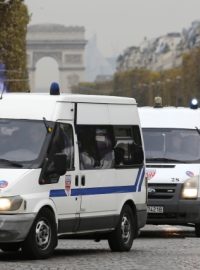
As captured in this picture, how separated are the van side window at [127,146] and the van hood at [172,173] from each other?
292 centimetres

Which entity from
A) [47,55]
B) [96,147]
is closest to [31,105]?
[96,147]

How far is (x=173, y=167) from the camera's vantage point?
65.1ft

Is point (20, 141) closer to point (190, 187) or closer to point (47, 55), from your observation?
point (190, 187)

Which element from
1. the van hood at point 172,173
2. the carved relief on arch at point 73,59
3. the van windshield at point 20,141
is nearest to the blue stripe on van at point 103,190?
the van windshield at point 20,141

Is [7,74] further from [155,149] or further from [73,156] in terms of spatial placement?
[73,156]

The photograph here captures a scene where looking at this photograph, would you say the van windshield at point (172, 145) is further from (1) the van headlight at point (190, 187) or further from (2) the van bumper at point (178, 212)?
(2) the van bumper at point (178, 212)

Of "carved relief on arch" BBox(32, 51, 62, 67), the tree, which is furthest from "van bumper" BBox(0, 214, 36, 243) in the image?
"carved relief on arch" BBox(32, 51, 62, 67)

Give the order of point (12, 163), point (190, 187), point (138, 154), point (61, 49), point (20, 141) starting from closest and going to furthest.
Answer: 1. point (12, 163)
2. point (20, 141)
3. point (138, 154)
4. point (190, 187)
5. point (61, 49)

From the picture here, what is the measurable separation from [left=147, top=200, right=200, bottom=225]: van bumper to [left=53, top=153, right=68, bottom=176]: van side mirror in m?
5.52

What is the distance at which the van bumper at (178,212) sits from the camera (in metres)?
19.8

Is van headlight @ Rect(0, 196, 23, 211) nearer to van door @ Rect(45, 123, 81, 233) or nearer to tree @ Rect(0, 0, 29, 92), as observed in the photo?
van door @ Rect(45, 123, 81, 233)

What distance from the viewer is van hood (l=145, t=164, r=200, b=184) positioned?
19688mm

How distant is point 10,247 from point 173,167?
5661 millimetres

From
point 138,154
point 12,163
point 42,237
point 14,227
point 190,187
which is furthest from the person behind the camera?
point 190,187
